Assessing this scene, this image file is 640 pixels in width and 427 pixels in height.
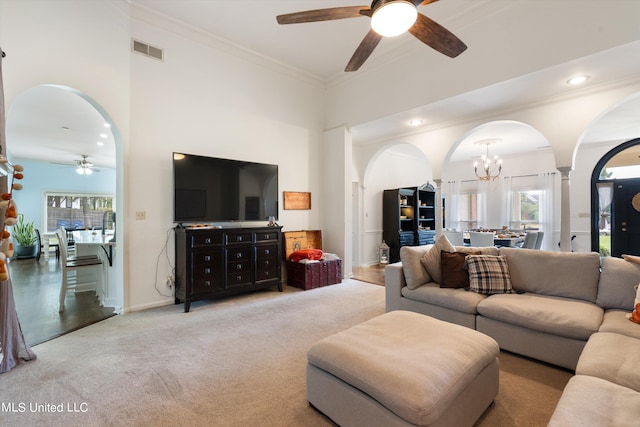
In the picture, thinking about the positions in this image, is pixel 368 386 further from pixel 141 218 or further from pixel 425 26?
pixel 141 218

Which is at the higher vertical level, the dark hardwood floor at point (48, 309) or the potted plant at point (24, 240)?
the potted plant at point (24, 240)

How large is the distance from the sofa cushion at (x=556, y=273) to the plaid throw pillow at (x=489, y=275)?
0.41 feet

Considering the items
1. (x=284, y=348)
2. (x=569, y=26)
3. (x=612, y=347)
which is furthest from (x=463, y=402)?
(x=569, y=26)

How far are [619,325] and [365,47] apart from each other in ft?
9.08

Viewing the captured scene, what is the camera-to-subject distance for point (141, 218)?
3.58 metres

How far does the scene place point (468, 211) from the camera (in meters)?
8.48

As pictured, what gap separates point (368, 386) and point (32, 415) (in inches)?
79.5

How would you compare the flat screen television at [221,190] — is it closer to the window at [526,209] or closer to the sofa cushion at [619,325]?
the sofa cushion at [619,325]

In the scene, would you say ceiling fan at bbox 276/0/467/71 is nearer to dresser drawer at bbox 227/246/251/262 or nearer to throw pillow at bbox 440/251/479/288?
throw pillow at bbox 440/251/479/288

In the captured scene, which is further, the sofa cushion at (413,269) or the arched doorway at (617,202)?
the arched doorway at (617,202)

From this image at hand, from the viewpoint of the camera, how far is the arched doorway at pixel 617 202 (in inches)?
233

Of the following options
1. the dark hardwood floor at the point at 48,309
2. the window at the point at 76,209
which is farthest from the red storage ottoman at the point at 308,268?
the window at the point at 76,209

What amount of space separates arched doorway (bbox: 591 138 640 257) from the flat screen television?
636 cm

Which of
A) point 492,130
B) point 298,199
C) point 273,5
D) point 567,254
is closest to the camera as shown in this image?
point 567,254
